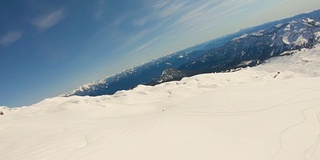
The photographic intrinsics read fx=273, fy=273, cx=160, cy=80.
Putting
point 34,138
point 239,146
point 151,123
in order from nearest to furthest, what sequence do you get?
point 239,146 → point 34,138 → point 151,123

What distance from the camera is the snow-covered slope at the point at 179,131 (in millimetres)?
16672

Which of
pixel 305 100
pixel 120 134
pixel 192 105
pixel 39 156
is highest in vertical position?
pixel 39 156

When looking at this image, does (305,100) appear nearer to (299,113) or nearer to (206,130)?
(299,113)

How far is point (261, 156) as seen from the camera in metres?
15.9

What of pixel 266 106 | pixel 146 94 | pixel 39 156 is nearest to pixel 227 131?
pixel 266 106

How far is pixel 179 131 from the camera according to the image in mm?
22312

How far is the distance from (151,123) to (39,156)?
11758 mm

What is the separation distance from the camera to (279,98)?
34.8 metres

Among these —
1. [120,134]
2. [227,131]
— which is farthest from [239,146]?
[120,134]

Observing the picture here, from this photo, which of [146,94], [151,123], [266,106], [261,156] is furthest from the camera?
[146,94]

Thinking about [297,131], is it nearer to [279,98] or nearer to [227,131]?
[227,131]

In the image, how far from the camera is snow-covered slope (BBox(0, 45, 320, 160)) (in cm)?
1667

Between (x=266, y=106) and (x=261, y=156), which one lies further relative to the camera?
(x=266, y=106)

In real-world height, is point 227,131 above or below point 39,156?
below
